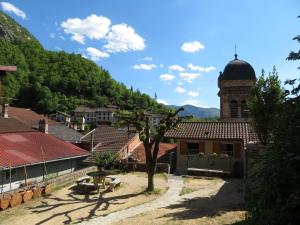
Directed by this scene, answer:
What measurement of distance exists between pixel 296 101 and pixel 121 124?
16.4 meters

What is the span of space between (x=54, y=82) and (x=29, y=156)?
399 feet

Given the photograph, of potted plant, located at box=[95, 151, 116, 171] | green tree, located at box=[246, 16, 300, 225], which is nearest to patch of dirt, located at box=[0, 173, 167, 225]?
potted plant, located at box=[95, 151, 116, 171]

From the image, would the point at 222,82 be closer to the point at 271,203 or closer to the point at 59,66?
the point at 271,203

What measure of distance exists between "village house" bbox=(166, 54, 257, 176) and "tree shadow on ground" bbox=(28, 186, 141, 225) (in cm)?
943

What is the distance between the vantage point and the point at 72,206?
59.6ft

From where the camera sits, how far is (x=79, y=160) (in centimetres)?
3012

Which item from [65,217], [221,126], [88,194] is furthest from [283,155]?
[221,126]

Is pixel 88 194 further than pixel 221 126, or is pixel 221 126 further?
pixel 221 126

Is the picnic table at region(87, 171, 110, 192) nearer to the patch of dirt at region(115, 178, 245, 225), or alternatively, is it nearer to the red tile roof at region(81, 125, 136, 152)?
the patch of dirt at region(115, 178, 245, 225)

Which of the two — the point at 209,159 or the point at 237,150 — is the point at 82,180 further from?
the point at 237,150

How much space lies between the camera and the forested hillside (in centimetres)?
12425

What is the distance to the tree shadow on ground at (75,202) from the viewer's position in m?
16.3

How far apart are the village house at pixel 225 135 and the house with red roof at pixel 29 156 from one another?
960cm

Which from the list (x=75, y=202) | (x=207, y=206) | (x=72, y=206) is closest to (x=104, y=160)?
(x=75, y=202)
